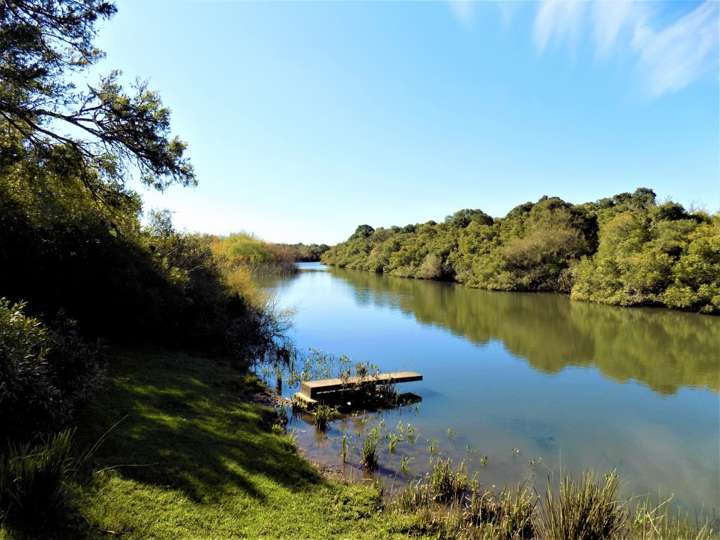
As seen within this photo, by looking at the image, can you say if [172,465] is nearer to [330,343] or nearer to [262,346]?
[262,346]

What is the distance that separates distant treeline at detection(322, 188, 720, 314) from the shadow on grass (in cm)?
2772

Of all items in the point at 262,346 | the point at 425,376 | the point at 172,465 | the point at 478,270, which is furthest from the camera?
the point at 478,270

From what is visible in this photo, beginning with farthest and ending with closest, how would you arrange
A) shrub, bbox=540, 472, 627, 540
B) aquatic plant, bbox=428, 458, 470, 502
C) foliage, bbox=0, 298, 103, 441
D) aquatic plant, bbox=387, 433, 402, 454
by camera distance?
aquatic plant, bbox=387, 433, 402, 454, aquatic plant, bbox=428, 458, 470, 502, shrub, bbox=540, 472, 627, 540, foliage, bbox=0, 298, 103, 441

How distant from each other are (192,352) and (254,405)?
4.07m

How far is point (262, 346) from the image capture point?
1516 cm

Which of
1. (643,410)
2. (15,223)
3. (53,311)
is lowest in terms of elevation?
(643,410)

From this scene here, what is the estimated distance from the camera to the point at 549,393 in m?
11.5

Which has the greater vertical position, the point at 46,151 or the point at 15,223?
the point at 46,151

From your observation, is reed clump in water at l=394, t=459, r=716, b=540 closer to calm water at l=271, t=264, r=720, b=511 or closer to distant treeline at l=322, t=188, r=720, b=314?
calm water at l=271, t=264, r=720, b=511

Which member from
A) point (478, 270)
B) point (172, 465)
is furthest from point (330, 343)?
point (478, 270)

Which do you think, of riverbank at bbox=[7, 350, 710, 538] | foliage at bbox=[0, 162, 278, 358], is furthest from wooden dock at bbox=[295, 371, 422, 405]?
foliage at bbox=[0, 162, 278, 358]

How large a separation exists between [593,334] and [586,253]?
871 inches

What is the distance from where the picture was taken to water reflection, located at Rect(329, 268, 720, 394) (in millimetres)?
14086

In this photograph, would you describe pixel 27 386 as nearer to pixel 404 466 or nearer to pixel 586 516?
pixel 404 466
